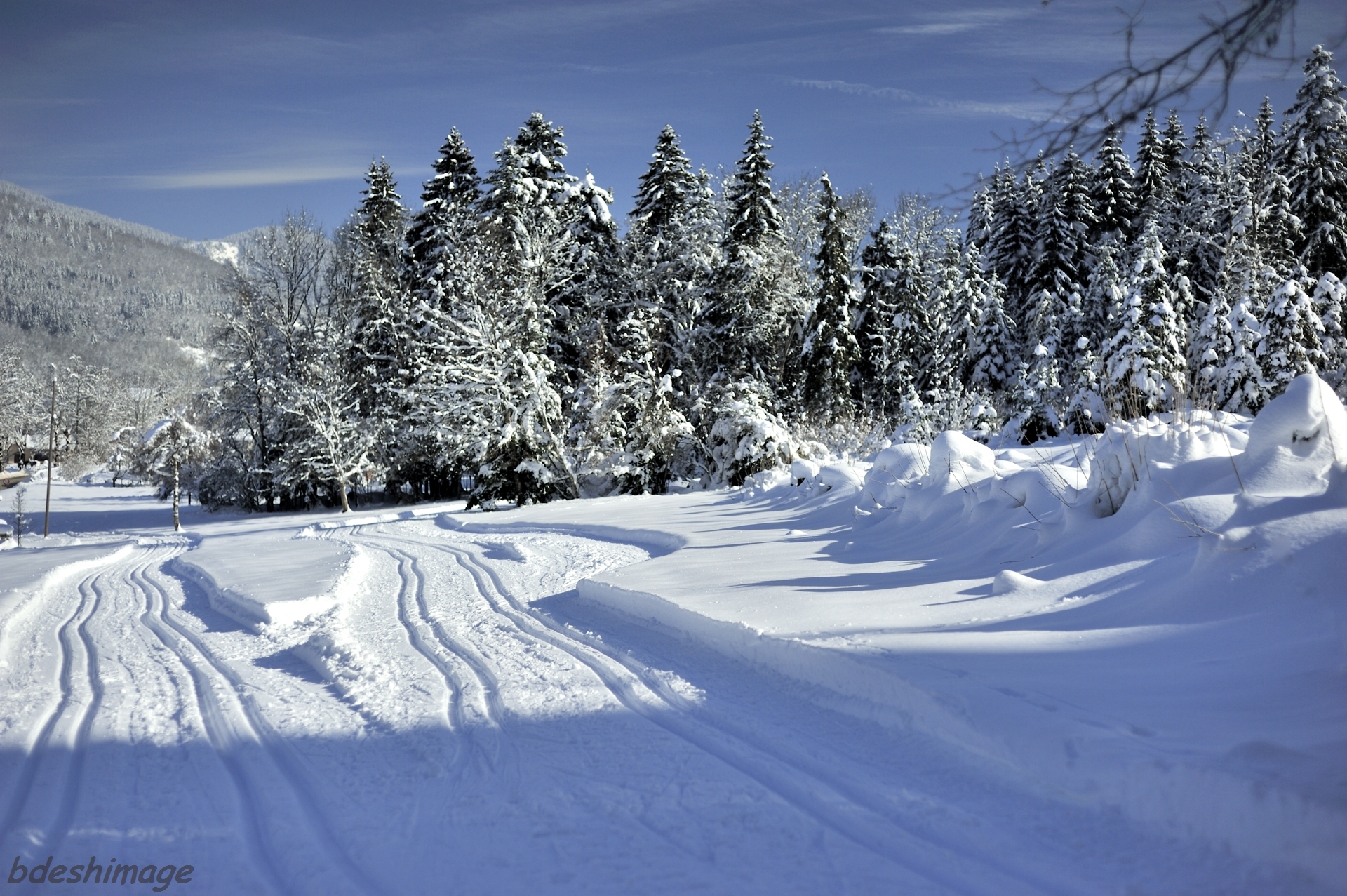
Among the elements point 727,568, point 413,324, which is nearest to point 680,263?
point 413,324

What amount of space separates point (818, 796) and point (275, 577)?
853 centimetres

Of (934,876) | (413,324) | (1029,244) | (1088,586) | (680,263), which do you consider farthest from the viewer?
(1029,244)

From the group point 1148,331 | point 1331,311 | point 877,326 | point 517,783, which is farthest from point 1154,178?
point 517,783

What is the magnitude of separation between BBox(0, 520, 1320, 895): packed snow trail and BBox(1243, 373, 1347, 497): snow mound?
2.72m

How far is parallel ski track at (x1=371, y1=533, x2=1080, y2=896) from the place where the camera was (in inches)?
97.9

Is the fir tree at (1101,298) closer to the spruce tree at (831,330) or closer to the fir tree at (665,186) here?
the spruce tree at (831,330)

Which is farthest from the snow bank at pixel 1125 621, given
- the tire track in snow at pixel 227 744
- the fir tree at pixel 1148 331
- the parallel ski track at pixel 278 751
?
the fir tree at pixel 1148 331

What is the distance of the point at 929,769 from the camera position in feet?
10.7

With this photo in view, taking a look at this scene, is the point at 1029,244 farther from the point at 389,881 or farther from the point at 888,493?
the point at 389,881

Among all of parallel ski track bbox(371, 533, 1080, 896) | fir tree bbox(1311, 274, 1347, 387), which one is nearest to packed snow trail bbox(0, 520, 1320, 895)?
parallel ski track bbox(371, 533, 1080, 896)

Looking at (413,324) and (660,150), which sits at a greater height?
(660,150)

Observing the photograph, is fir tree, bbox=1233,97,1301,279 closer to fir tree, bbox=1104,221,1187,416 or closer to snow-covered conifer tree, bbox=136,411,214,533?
fir tree, bbox=1104,221,1187,416

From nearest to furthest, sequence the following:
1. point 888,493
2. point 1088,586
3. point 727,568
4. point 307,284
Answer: point 1088,586
point 727,568
point 888,493
point 307,284

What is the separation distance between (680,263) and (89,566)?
18.3 m
